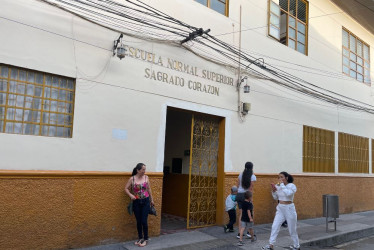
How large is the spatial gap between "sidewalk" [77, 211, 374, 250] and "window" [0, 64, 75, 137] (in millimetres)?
2262

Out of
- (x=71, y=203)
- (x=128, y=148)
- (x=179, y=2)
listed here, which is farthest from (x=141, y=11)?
(x=71, y=203)

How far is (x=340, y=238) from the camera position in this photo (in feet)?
27.0

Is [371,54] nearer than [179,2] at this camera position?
No

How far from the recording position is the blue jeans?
20.0 feet

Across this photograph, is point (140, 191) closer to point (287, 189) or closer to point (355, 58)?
point (287, 189)

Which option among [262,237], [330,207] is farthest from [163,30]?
[330,207]

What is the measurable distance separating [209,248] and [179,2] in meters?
5.25

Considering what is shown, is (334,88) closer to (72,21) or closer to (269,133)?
(269,133)

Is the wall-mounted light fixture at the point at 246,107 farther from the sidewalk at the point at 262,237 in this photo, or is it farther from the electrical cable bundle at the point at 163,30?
the sidewalk at the point at 262,237

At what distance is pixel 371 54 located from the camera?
14562mm

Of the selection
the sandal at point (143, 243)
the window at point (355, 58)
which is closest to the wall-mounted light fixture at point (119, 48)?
the sandal at point (143, 243)

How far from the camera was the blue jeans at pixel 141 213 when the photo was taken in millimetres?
6098

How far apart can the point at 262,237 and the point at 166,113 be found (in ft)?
12.0

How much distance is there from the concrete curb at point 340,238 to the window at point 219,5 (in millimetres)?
5857
